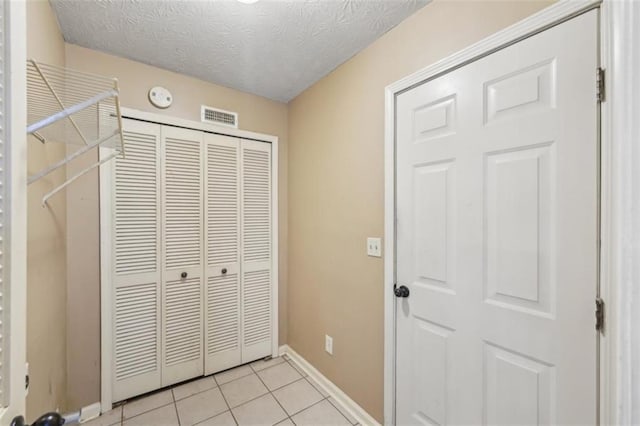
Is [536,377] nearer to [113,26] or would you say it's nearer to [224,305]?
[224,305]

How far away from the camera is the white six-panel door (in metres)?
0.92

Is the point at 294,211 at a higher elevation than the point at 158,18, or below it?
below

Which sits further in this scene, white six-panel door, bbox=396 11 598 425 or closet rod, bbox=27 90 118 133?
white six-panel door, bbox=396 11 598 425

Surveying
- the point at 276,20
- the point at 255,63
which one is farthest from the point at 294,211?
the point at 276,20

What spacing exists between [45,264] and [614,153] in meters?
2.15

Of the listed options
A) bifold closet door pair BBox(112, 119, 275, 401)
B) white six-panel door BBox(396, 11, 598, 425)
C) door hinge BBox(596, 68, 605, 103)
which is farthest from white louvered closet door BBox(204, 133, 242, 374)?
door hinge BBox(596, 68, 605, 103)

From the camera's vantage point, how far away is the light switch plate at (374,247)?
5.37ft

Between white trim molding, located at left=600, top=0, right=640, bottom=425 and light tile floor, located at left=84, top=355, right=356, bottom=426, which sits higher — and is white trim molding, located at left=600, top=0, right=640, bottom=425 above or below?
above

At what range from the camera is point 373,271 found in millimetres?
1683

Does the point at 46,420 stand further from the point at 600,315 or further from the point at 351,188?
the point at 351,188

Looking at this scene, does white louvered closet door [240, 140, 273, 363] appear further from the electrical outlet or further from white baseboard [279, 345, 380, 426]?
the electrical outlet

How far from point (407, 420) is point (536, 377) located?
0.77 metres

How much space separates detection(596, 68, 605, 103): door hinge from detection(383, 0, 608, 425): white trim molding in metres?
0.07

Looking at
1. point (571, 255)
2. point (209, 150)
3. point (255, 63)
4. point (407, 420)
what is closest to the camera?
point (571, 255)
